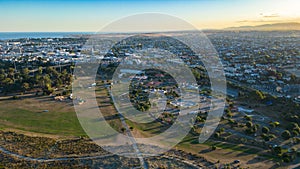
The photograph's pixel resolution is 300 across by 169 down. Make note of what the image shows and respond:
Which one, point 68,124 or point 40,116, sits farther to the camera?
point 40,116

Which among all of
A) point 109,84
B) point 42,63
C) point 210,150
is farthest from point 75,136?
point 42,63

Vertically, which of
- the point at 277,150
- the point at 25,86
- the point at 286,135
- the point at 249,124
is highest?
the point at 25,86

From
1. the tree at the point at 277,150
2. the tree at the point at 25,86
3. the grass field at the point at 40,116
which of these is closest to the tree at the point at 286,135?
the tree at the point at 277,150

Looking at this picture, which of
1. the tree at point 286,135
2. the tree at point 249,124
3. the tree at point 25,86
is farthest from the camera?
the tree at point 25,86

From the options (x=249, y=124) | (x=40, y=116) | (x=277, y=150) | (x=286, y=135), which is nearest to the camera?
(x=277, y=150)

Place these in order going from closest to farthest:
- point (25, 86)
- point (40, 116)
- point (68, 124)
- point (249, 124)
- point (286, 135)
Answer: point (286, 135)
point (249, 124)
point (68, 124)
point (40, 116)
point (25, 86)

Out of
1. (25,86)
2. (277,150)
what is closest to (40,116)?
(25,86)

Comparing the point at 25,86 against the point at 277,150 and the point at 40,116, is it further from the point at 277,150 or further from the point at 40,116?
the point at 277,150

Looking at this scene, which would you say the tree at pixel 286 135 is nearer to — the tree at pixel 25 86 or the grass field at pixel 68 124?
the grass field at pixel 68 124

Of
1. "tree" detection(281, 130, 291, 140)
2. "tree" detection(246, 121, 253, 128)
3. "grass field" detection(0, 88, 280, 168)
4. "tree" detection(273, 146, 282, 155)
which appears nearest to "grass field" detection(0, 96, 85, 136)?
"grass field" detection(0, 88, 280, 168)

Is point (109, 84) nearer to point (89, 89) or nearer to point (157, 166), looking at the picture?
point (89, 89)

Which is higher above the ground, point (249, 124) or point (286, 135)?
point (249, 124)
